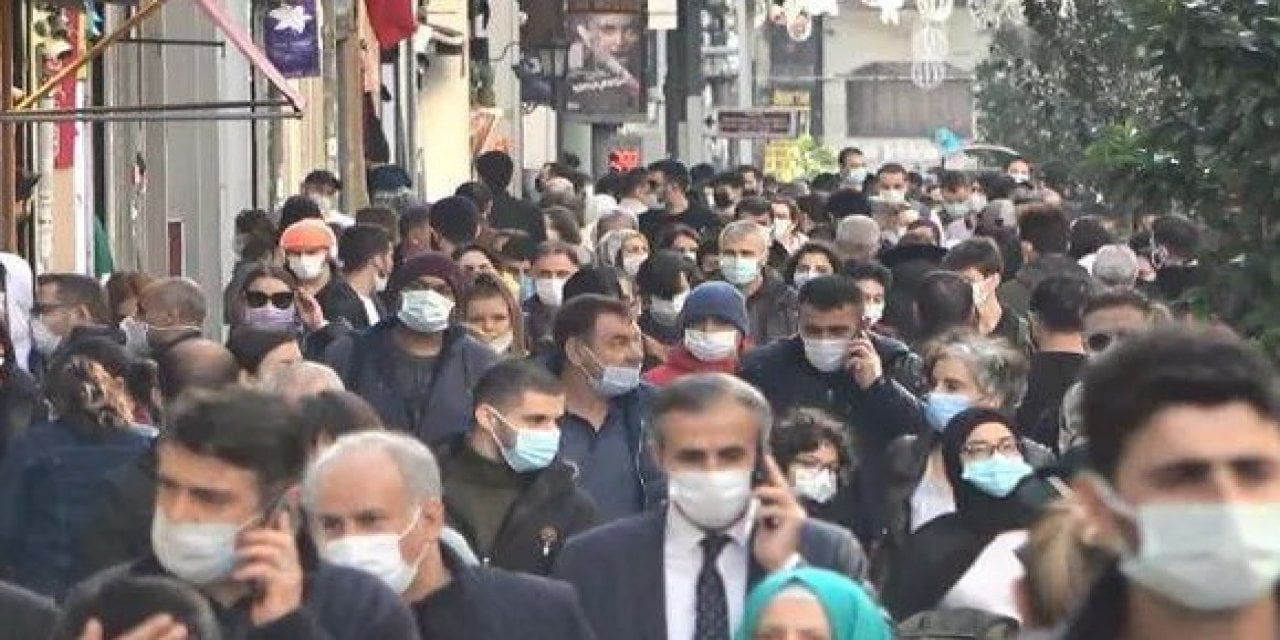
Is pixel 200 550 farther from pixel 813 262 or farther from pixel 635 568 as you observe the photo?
pixel 813 262

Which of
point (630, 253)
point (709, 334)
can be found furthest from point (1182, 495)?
point (630, 253)

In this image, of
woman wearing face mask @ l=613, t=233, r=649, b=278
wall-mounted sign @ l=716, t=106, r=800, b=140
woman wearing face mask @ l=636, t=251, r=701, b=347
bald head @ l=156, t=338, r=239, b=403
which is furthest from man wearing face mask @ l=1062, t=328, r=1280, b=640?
wall-mounted sign @ l=716, t=106, r=800, b=140

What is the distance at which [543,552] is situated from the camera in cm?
985

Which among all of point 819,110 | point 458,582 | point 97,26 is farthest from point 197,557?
point 819,110

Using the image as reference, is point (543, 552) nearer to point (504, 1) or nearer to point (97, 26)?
point (97, 26)

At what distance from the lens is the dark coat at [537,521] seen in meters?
9.84

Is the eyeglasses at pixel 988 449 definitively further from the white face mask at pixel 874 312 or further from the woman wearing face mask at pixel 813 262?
the woman wearing face mask at pixel 813 262

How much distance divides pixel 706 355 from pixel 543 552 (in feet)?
12.0

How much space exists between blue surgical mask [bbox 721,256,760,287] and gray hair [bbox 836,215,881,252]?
7.70 ft

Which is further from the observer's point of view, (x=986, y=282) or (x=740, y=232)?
(x=740, y=232)

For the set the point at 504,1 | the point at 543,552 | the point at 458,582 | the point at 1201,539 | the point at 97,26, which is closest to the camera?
the point at 1201,539

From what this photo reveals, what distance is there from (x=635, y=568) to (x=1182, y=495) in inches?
159

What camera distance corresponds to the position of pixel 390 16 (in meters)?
35.4

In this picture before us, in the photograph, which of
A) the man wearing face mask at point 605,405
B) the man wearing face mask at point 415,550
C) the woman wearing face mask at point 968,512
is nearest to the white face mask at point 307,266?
the man wearing face mask at point 605,405
